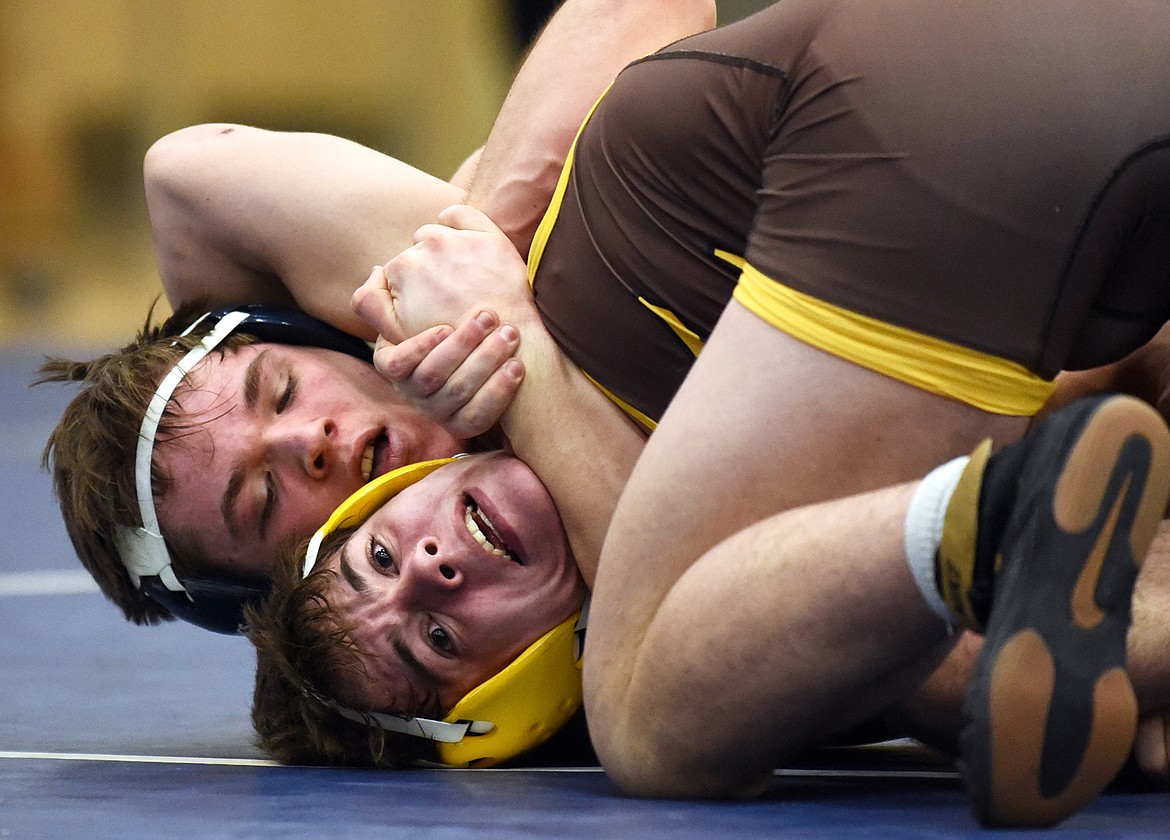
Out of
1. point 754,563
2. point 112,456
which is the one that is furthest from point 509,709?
point 112,456

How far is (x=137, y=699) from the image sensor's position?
3104 millimetres

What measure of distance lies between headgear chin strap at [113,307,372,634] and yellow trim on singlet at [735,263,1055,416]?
52.9 inches

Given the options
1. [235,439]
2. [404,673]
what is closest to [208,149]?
[235,439]

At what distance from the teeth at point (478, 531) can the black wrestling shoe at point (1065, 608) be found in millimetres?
1030

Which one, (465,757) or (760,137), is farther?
(465,757)

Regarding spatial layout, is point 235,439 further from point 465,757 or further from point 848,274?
point 848,274

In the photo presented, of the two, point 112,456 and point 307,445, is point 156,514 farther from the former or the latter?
point 307,445

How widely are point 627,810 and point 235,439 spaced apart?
120 centimetres

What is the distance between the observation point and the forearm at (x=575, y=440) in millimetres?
2539

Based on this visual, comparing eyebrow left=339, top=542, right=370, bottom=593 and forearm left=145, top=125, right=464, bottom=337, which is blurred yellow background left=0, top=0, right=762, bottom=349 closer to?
forearm left=145, top=125, right=464, bottom=337

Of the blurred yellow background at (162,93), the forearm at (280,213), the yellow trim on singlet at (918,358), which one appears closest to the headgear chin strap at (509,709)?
the forearm at (280,213)

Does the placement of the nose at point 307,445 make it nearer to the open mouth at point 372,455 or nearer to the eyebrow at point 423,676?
the open mouth at point 372,455

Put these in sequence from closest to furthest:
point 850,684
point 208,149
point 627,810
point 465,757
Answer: point 850,684
point 627,810
point 465,757
point 208,149

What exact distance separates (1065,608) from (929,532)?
0.17 meters
